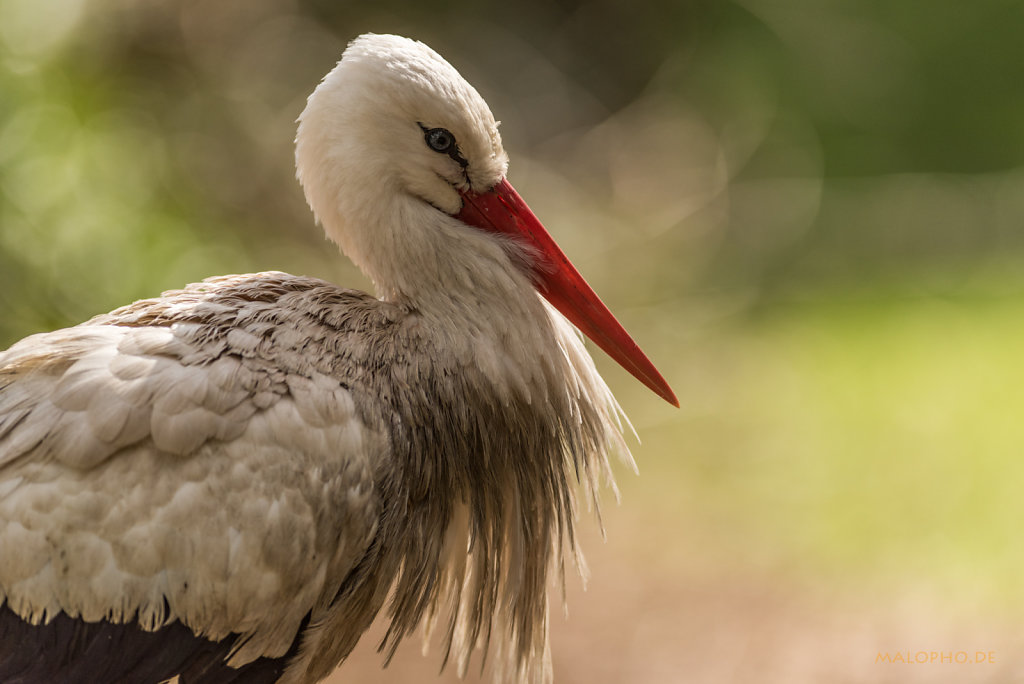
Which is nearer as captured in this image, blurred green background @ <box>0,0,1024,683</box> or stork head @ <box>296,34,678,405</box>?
stork head @ <box>296,34,678,405</box>

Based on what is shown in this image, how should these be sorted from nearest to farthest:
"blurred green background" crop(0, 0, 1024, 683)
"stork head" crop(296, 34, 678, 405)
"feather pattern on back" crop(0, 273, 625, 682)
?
"feather pattern on back" crop(0, 273, 625, 682) → "stork head" crop(296, 34, 678, 405) → "blurred green background" crop(0, 0, 1024, 683)

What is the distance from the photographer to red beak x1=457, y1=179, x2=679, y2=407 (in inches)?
49.8

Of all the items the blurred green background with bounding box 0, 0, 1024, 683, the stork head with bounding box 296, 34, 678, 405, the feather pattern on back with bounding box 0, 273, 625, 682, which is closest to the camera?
the feather pattern on back with bounding box 0, 273, 625, 682

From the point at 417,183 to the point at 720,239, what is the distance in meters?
2.92

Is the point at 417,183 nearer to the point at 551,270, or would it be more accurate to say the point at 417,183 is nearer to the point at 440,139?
the point at 440,139

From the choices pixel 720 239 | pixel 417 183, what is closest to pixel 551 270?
pixel 417 183

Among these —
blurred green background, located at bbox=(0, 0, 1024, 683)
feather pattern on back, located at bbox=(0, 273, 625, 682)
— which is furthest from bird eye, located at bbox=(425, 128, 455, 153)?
blurred green background, located at bbox=(0, 0, 1024, 683)

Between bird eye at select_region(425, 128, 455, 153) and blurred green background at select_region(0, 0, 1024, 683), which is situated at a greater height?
blurred green background at select_region(0, 0, 1024, 683)

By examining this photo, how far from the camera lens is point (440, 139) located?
3.94 feet

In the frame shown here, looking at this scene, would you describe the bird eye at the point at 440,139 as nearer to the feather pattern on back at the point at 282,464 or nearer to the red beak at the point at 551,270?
the red beak at the point at 551,270

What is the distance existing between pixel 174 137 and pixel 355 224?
2.35 metres

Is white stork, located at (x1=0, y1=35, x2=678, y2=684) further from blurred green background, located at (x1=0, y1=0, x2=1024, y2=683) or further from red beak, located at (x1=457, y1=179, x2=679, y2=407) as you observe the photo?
blurred green background, located at (x1=0, y1=0, x2=1024, y2=683)

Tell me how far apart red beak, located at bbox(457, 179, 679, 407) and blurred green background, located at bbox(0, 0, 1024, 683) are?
1.19 meters

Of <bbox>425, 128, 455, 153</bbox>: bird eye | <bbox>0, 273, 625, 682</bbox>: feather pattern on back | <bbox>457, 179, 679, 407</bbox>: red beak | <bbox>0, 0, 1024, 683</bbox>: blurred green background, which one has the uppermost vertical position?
<bbox>0, 0, 1024, 683</bbox>: blurred green background
